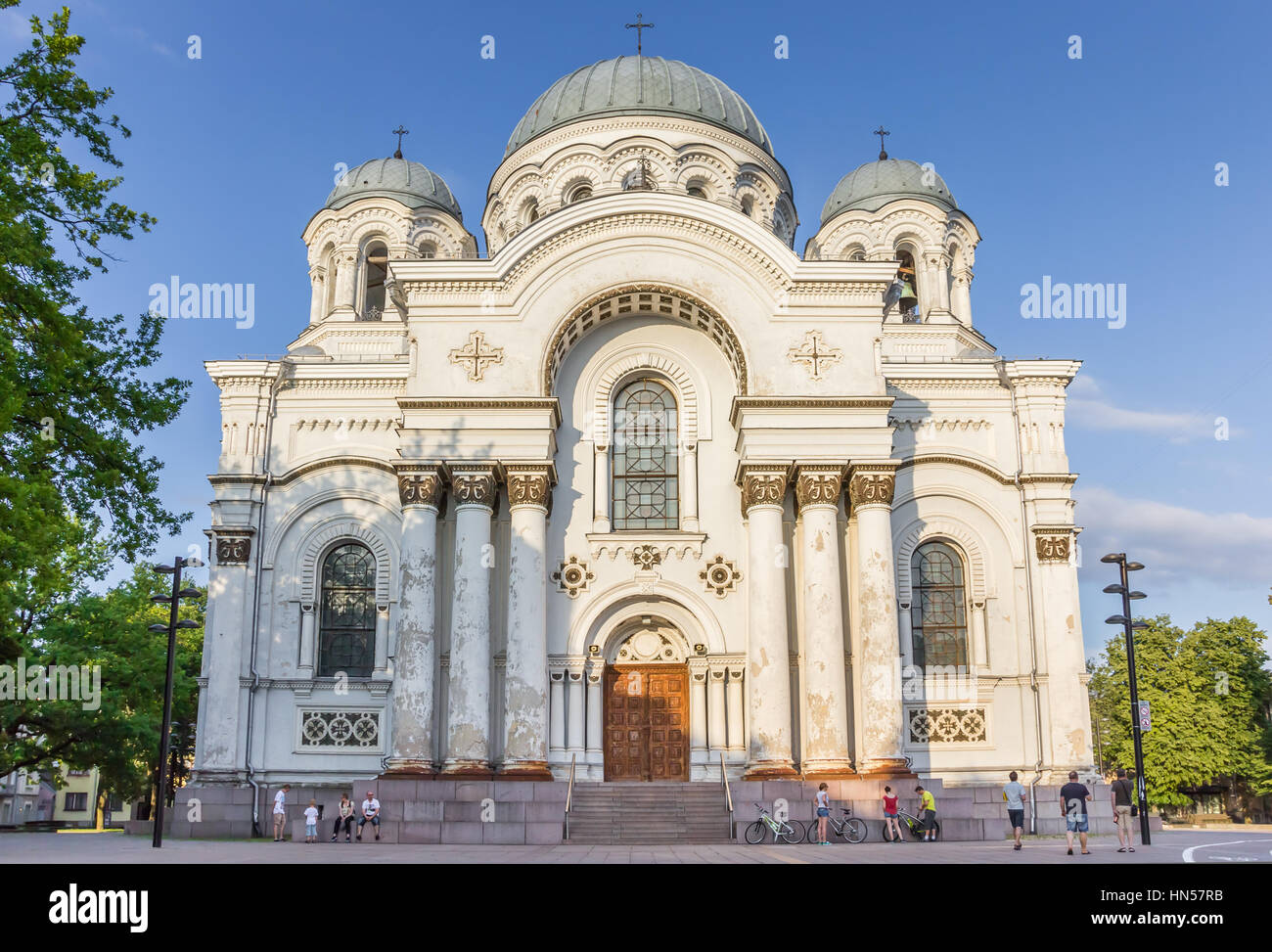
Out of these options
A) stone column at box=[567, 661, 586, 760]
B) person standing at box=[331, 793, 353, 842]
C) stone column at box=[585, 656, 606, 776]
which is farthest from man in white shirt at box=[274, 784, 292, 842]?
stone column at box=[585, 656, 606, 776]

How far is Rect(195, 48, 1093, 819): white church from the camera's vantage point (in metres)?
24.5

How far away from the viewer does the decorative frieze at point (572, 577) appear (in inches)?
1016

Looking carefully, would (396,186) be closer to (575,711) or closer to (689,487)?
(689,487)

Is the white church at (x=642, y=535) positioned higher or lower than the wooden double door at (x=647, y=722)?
higher

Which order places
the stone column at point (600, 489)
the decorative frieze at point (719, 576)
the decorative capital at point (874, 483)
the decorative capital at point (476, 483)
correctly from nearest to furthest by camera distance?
the decorative capital at point (476, 483)
the decorative capital at point (874, 483)
the decorative frieze at point (719, 576)
the stone column at point (600, 489)

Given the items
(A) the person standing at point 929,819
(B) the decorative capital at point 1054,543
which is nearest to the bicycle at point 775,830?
(A) the person standing at point 929,819

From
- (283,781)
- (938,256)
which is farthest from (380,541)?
(938,256)

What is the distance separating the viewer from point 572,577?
2588 centimetres

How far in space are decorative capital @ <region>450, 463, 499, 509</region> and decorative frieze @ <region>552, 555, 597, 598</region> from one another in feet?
7.38

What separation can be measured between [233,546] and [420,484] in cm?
516

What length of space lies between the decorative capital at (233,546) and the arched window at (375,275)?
9316 millimetres

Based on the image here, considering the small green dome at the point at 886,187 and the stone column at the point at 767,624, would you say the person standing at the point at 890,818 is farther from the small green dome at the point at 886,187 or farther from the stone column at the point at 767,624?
the small green dome at the point at 886,187

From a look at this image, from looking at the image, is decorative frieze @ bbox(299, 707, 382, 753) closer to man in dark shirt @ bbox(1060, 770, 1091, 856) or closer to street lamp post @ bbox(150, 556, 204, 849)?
street lamp post @ bbox(150, 556, 204, 849)

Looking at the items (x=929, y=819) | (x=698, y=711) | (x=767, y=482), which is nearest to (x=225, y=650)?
(x=698, y=711)
